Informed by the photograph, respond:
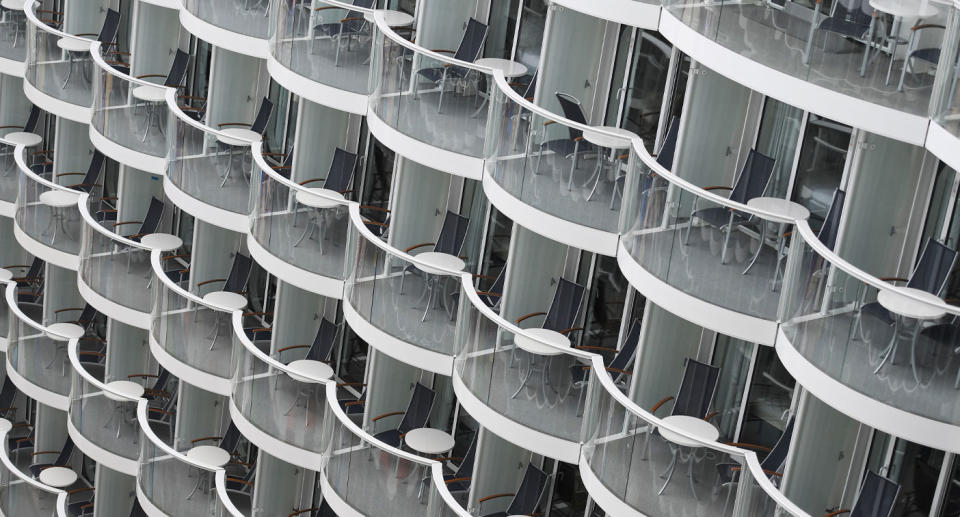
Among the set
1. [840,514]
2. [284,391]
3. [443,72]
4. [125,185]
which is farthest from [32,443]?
[840,514]

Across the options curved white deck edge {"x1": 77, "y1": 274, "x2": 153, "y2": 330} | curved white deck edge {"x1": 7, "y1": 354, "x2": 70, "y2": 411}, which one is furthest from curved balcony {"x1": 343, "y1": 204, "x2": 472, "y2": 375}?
curved white deck edge {"x1": 7, "y1": 354, "x2": 70, "y2": 411}

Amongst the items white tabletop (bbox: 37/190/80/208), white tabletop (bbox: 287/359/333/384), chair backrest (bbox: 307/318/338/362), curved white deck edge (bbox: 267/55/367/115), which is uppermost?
curved white deck edge (bbox: 267/55/367/115)

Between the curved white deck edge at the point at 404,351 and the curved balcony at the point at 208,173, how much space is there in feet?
9.70

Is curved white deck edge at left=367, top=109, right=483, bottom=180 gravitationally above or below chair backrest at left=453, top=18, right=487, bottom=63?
below

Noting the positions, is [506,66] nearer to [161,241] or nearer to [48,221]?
[161,241]

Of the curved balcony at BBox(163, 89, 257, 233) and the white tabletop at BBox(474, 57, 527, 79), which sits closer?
the white tabletop at BBox(474, 57, 527, 79)

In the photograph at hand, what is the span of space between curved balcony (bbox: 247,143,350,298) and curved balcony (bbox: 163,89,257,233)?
824 millimetres

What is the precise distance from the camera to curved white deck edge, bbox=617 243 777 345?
1442cm

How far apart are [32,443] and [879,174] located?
1590 cm

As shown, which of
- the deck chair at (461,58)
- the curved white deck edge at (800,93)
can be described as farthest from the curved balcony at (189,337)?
the curved white deck edge at (800,93)

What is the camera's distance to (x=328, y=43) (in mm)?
18797

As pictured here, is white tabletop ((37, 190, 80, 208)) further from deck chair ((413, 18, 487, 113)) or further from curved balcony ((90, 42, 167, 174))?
deck chair ((413, 18, 487, 113))

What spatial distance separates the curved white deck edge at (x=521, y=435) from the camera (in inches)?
631

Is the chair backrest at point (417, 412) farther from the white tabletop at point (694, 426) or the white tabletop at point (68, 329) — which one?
the white tabletop at point (68, 329)
